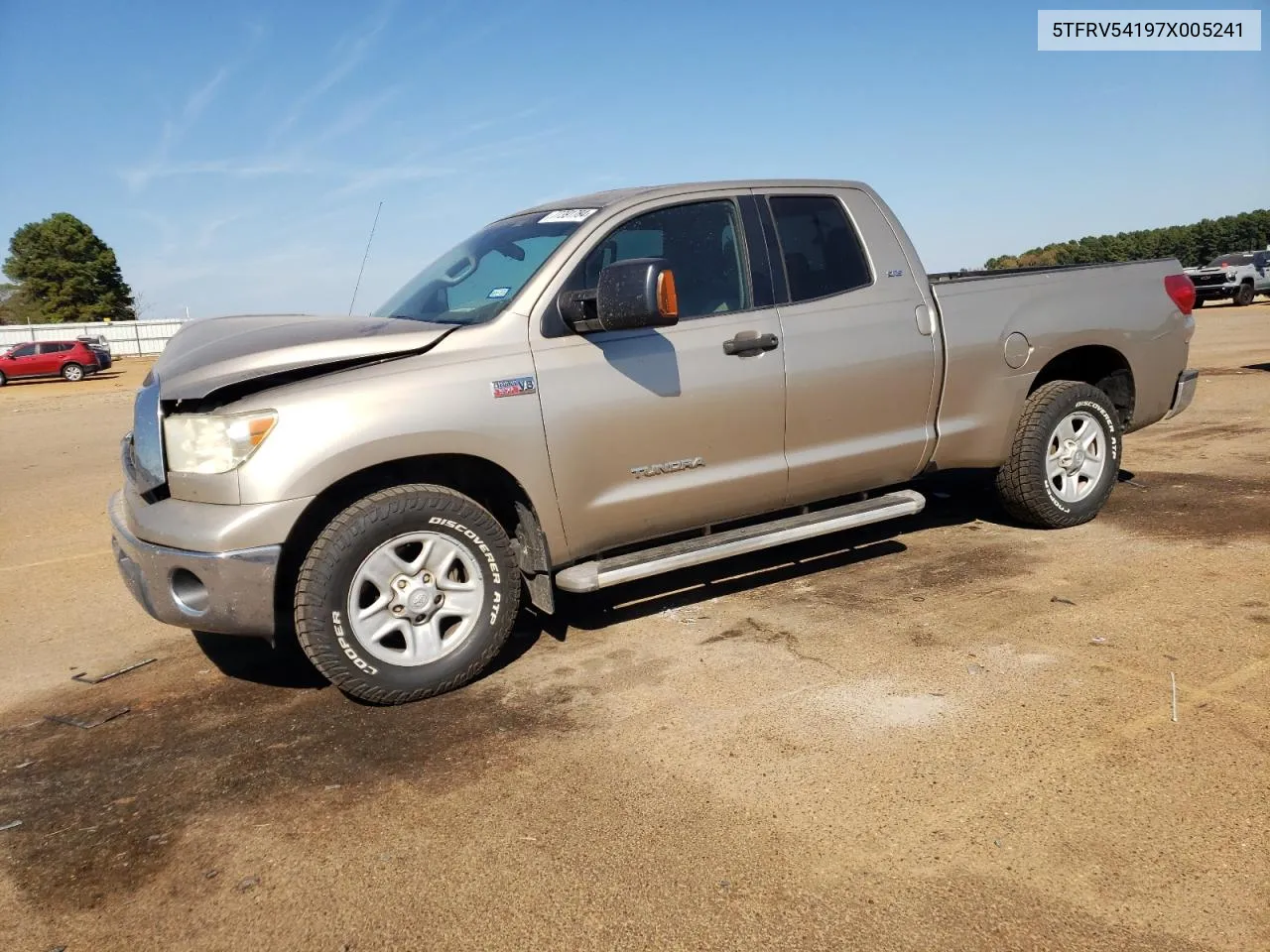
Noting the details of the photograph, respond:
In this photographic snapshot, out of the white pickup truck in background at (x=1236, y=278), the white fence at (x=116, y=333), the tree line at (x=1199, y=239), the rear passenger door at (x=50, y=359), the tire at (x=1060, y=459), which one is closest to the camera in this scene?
the tire at (x=1060, y=459)

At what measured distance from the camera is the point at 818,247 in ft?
15.6

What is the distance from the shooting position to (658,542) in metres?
4.92

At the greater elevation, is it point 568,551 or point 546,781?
point 568,551

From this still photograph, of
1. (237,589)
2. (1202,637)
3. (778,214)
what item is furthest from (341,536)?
(1202,637)

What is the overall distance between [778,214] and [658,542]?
1.70 m

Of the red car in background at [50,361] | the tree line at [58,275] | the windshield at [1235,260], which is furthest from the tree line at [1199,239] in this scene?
the tree line at [58,275]

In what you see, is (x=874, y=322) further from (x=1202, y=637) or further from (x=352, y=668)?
(x=352, y=668)

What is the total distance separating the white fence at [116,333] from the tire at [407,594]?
174ft

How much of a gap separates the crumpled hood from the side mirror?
642 mm

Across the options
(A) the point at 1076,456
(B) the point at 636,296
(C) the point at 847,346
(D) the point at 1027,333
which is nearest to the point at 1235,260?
(A) the point at 1076,456

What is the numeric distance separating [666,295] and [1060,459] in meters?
2.90

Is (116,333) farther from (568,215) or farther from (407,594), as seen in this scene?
(407,594)

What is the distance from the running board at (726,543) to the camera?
4.01 metres

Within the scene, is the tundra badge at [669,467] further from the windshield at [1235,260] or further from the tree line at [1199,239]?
the tree line at [1199,239]
